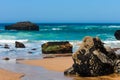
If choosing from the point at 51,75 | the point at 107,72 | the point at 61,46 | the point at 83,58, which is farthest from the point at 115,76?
the point at 61,46

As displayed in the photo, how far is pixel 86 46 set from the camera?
15820mm

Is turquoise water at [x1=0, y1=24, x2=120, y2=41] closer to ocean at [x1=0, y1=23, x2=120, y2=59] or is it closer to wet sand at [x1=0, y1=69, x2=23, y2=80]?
ocean at [x1=0, y1=23, x2=120, y2=59]

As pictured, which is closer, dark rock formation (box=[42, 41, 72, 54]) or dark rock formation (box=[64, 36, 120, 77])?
dark rock formation (box=[64, 36, 120, 77])

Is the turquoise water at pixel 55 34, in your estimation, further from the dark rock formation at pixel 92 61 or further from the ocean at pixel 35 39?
the dark rock formation at pixel 92 61

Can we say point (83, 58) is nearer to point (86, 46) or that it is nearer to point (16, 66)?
point (86, 46)

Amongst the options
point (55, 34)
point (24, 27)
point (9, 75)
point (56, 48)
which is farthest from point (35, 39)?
point (9, 75)

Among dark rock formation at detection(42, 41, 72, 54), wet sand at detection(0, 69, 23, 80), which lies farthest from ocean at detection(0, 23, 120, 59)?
wet sand at detection(0, 69, 23, 80)

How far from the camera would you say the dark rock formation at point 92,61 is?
15102mm

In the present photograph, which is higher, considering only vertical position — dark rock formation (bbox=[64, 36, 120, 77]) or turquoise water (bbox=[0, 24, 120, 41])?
dark rock formation (bbox=[64, 36, 120, 77])

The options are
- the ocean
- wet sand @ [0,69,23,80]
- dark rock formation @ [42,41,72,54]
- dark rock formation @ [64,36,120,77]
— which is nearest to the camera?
wet sand @ [0,69,23,80]

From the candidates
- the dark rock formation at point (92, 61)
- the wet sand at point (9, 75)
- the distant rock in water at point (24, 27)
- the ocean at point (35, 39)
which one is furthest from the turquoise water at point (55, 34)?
the wet sand at point (9, 75)

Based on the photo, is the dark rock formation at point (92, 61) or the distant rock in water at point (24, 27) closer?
the dark rock formation at point (92, 61)

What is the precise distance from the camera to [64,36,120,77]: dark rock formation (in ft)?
49.5

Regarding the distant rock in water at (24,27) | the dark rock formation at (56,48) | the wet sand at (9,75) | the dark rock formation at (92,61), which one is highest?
the dark rock formation at (92,61)
